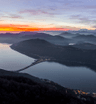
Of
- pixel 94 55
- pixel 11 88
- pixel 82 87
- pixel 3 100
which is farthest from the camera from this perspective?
pixel 94 55

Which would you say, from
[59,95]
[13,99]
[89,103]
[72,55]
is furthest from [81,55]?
[13,99]

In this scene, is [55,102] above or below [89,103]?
above

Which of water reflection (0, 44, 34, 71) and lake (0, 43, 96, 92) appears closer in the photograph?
lake (0, 43, 96, 92)

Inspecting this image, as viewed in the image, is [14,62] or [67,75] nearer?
[67,75]

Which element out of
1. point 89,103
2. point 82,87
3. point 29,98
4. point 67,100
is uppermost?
point 29,98

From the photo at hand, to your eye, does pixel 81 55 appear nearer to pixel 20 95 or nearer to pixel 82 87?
pixel 82 87

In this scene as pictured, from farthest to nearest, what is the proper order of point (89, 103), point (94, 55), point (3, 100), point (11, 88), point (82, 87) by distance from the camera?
point (94, 55) → point (82, 87) → point (89, 103) → point (11, 88) → point (3, 100)

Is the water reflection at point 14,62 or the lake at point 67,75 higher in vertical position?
the water reflection at point 14,62

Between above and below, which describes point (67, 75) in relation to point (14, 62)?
below

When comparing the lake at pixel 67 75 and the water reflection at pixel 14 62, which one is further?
the water reflection at pixel 14 62

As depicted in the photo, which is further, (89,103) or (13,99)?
(89,103)

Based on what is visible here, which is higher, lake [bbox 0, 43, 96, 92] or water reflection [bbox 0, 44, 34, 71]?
water reflection [bbox 0, 44, 34, 71]
